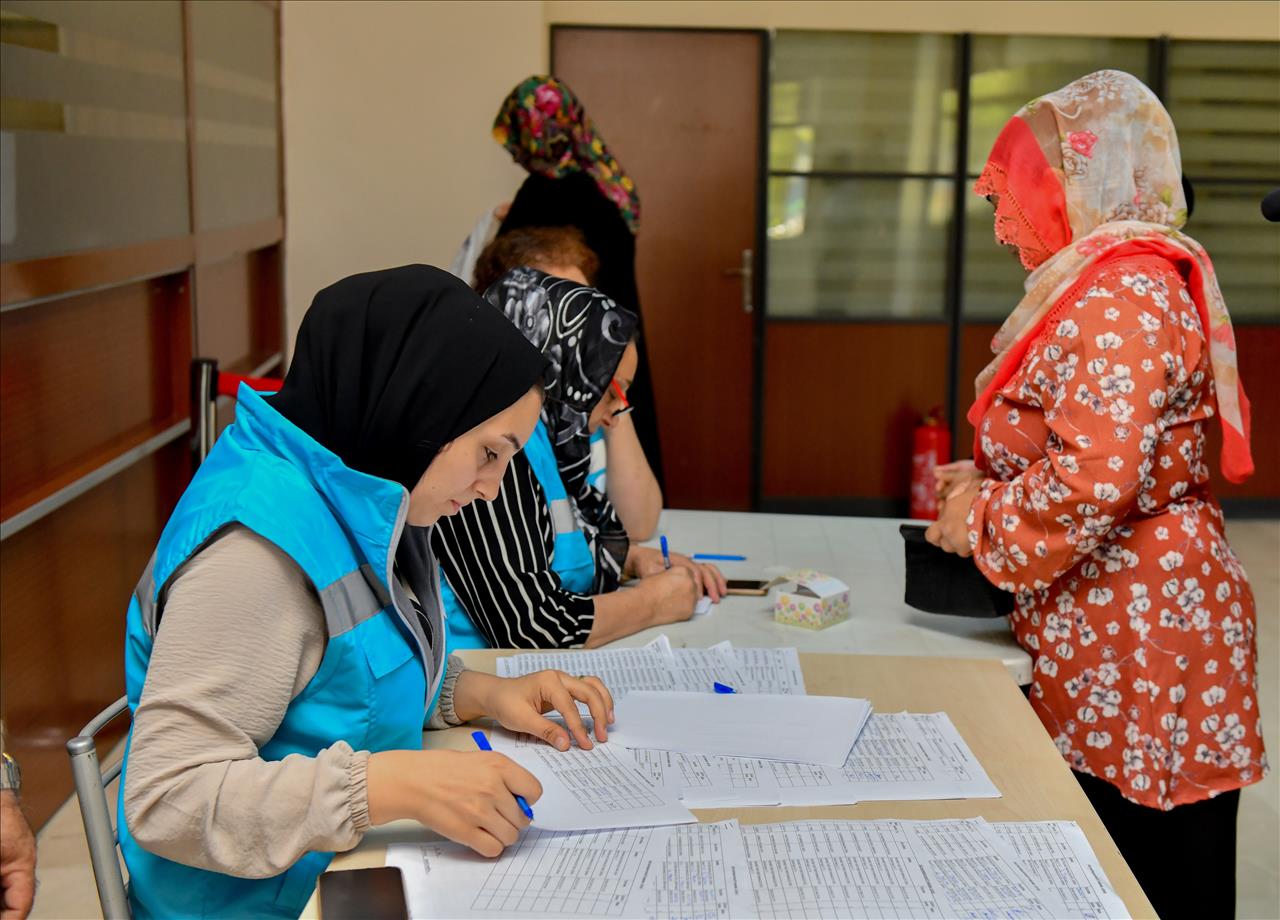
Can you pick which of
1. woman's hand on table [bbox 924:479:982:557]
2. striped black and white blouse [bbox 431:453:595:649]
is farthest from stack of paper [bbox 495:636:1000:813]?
woman's hand on table [bbox 924:479:982:557]

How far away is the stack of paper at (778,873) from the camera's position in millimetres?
1076

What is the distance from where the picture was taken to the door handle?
17.3 ft

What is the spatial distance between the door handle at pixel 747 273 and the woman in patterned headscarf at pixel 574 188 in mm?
1531

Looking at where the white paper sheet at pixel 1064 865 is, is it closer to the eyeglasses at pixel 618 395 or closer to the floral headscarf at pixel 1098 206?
the floral headscarf at pixel 1098 206

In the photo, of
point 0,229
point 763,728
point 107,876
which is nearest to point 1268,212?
→ point 763,728

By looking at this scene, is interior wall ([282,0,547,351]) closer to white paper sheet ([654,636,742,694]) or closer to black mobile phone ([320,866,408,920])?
white paper sheet ([654,636,742,694])

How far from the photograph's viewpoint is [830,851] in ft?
3.85

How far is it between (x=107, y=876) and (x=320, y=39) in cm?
430

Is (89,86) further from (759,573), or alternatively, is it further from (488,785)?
(488,785)

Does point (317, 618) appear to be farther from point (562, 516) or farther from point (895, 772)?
point (562, 516)

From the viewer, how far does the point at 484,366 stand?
3.96 ft

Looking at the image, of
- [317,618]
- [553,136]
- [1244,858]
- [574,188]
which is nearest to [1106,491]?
[317,618]

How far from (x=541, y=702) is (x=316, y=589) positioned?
361 millimetres

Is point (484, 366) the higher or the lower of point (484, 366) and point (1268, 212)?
the lower
